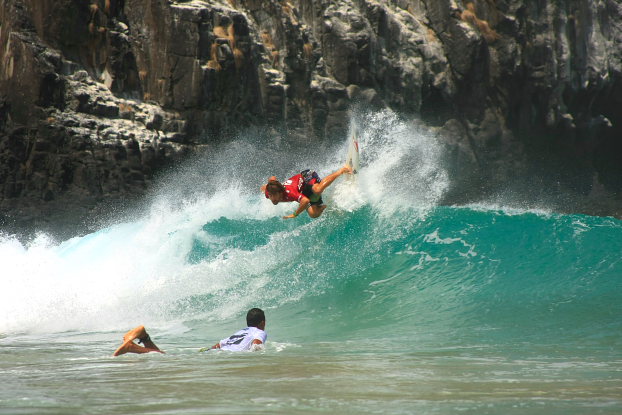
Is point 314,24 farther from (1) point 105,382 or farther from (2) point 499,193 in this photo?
(1) point 105,382

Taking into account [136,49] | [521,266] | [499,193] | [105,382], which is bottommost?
[499,193]

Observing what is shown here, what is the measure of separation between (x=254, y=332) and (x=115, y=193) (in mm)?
15781

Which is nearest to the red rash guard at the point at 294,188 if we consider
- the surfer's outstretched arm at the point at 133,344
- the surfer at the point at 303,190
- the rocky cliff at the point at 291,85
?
the surfer at the point at 303,190

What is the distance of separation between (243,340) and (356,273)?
4134mm

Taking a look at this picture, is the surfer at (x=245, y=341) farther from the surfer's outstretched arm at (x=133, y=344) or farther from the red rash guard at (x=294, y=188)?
the red rash guard at (x=294, y=188)

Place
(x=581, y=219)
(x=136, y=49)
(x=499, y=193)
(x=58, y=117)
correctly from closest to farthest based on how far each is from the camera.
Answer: (x=581, y=219) < (x=58, y=117) < (x=136, y=49) < (x=499, y=193)

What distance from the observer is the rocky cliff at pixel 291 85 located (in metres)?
19.5

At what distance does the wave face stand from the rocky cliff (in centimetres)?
759

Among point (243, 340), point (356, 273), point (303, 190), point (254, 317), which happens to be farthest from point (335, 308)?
point (243, 340)

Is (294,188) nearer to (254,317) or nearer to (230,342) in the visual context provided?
(254,317)

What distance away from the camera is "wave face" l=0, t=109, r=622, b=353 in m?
7.08

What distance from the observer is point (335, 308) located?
316 inches

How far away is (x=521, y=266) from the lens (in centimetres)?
890

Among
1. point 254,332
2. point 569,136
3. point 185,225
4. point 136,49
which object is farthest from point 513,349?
point 569,136
